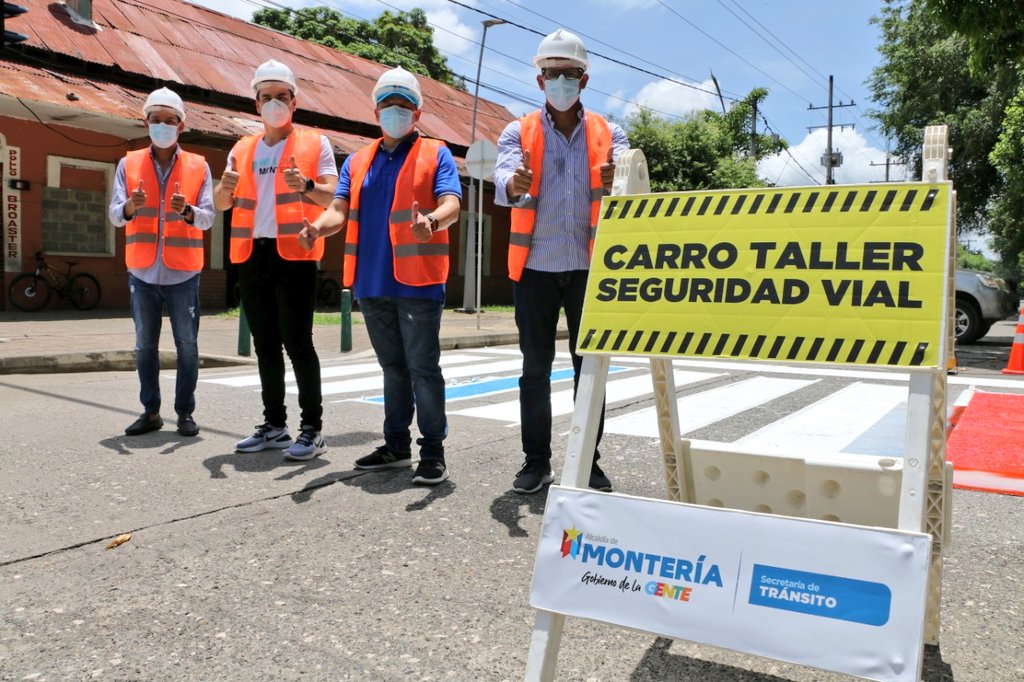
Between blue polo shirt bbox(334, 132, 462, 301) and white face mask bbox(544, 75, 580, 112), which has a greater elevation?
white face mask bbox(544, 75, 580, 112)

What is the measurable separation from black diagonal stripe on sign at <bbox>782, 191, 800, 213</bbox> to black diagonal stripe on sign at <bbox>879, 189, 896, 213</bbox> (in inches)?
8.0

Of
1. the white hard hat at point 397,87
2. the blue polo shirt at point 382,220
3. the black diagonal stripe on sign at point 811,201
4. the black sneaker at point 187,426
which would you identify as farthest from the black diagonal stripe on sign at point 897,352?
the black sneaker at point 187,426

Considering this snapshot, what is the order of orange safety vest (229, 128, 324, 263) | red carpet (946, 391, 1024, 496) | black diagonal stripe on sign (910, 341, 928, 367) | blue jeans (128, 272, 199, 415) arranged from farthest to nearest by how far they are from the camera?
blue jeans (128, 272, 199, 415) < orange safety vest (229, 128, 324, 263) < red carpet (946, 391, 1024, 496) < black diagonal stripe on sign (910, 341, 928, 367)

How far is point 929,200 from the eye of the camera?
6.98 feet

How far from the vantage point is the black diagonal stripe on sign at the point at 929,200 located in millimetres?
2123

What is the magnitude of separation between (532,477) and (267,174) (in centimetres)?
220

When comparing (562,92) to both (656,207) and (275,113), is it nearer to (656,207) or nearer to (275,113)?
(275,113)

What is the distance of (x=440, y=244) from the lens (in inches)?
173

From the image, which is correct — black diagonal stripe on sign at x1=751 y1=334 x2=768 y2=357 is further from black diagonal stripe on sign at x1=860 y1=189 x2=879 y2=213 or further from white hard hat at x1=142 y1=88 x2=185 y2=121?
white hard hat at x1=142 y1=88 x2=185 y2=121

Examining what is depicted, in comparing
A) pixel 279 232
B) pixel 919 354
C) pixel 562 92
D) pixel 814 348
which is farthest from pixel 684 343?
pixel 279 232

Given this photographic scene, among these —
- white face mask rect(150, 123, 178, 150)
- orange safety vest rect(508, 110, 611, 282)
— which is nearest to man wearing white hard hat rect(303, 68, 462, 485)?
orange safety vest rect(508, 110, 611, 282)

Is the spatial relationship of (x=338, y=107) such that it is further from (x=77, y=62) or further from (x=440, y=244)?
(x=440, y=244)

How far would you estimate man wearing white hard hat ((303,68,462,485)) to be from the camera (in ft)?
14.4

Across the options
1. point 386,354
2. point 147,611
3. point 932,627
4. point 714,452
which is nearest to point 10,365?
point 386,354
